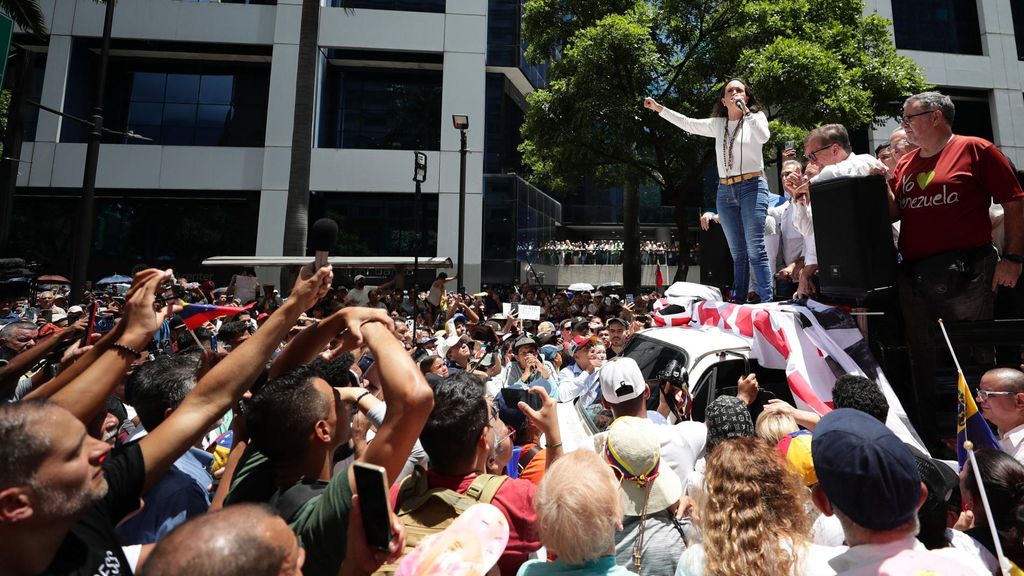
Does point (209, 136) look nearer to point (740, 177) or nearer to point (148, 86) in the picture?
point (148, 86)

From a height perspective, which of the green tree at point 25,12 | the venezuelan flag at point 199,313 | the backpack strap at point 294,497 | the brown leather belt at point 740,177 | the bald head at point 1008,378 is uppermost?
the green tree at point 25,12

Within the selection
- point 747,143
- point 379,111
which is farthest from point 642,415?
point 379,111

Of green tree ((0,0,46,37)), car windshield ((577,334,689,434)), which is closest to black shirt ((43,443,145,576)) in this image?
car windshield ((577,334,689,434))

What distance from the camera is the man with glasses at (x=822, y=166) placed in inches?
140

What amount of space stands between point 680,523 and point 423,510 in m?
1.22

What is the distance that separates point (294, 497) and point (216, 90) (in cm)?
2657

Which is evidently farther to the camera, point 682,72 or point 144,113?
point 144,113

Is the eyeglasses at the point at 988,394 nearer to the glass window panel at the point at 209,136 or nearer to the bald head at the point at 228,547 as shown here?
the bald head at the point at 228,547

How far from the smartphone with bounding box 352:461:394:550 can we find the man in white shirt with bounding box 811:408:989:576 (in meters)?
1.31

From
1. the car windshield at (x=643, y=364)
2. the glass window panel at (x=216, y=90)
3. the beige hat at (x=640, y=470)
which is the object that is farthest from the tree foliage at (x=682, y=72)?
the glass window panel at (x=216, y=90)

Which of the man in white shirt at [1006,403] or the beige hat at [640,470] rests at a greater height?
the man in white shirt at [1006,403]

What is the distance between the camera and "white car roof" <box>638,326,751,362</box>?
4.18m

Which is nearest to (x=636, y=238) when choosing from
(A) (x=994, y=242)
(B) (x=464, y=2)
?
(B) (x=464, y=2)

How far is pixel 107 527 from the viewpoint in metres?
1.70
